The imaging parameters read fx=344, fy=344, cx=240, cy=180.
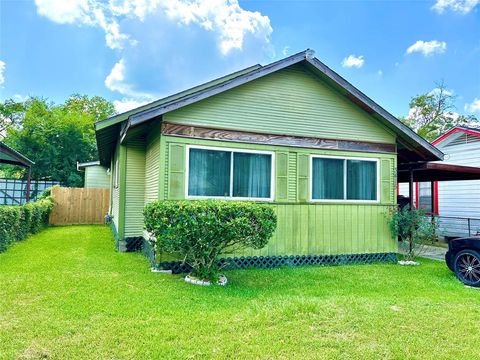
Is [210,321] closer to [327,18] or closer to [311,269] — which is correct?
[311,269]

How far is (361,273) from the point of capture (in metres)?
7.20

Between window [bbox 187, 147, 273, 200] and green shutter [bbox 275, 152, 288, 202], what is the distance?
157 millimetres

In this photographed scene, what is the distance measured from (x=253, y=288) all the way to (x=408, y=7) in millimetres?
17069

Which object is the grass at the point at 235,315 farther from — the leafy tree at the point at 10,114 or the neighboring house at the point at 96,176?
the leafy tree at the point at 10,114

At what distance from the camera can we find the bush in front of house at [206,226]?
216 inches

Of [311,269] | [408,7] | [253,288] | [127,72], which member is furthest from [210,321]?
[127,72]

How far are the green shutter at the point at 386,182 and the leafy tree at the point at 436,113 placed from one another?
22.3 meters

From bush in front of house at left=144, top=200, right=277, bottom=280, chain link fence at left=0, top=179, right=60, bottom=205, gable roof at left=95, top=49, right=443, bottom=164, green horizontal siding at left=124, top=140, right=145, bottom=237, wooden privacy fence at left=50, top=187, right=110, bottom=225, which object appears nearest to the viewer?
bush in front of house at left=144, top=200, right=277, bottom=280

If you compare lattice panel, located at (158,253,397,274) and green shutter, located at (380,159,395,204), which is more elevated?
green shutter, located at (380,159,395,204)

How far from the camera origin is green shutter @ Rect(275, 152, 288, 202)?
7.61 m

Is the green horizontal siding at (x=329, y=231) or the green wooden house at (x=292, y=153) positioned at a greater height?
the green wooden house at (x=292, y=153)

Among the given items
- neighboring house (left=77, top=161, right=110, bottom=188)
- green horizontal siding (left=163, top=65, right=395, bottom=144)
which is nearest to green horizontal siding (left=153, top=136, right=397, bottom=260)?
green horizontal siding (left=163, top=65, right=395, bottom=144)

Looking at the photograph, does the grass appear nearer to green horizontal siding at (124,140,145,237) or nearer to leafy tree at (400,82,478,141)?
green horizontal siding at (124,140,145,237)

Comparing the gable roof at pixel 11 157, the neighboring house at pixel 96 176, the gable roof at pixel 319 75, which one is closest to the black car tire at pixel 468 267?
the gable roof at pixel 319 75
